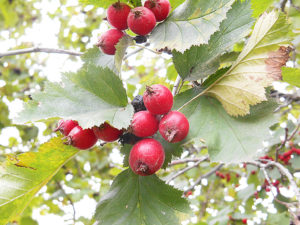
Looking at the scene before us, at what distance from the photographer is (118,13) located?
1.33 m

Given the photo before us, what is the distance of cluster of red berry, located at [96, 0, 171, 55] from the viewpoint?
1252 mm

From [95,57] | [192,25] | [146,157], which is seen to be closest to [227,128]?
[146,157]

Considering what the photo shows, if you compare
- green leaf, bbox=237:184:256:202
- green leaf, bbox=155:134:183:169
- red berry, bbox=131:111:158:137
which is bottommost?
green leaf, bbox=237:184:256:202

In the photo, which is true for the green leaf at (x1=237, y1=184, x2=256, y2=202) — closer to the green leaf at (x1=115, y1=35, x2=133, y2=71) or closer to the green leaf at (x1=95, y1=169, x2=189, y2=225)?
the green leaf at (x1=95, y1=169, x2=189, y2=225)

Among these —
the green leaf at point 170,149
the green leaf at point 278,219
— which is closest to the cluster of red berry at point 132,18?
the green leaf at point 170,149

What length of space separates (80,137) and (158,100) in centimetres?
37

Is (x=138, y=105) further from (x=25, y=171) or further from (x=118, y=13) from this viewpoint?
(x=25, y=171)

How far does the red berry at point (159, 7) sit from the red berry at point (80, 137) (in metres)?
0.63

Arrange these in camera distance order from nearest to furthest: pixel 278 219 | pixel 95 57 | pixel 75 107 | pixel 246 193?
pixel 75 107 < pixel 95 57 < pixel 278 219 < pixel 246 193

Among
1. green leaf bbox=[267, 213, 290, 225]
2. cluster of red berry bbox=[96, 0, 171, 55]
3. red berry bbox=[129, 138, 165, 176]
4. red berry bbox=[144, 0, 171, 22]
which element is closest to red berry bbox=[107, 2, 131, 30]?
cluster of red berry bbox=[96, 0, 171, 55]

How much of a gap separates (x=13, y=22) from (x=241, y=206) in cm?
532

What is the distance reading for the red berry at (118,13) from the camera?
1326 mm

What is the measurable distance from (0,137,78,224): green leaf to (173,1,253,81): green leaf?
671 millimetres

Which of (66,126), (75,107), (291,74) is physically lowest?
(66,126)
